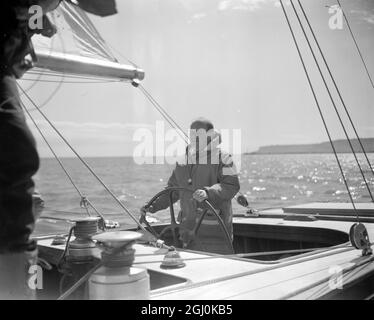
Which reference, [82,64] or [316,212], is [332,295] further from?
[316,212]

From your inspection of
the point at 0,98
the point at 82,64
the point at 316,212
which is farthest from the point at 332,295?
the point at 316,212

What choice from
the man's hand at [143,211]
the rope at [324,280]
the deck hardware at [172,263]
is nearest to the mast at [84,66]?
the man's hand at [143,211]

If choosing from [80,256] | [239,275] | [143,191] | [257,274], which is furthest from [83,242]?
[143,191]

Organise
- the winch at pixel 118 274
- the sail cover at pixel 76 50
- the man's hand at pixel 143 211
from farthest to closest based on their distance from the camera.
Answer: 1. the man's hand at pixel 143 211
2. the sail cover at pixel 76 50
3. the winch at pixel 118 274

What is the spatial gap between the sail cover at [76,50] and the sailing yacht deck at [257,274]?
1.31 m

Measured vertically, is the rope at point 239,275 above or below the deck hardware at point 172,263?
below

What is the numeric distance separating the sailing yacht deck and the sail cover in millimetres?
1314

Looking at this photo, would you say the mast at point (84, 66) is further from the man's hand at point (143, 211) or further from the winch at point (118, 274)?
the winch at point (118, 274)

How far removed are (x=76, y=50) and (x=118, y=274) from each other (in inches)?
90.6

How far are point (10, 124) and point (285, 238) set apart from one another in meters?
3.39

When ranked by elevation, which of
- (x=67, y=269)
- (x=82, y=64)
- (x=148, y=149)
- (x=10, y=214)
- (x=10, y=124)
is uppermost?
(x=82, y=64)

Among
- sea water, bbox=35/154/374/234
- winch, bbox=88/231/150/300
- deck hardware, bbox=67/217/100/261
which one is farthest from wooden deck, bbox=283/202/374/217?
winch, bbox=88/231/150/300

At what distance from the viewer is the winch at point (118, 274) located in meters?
1.64
